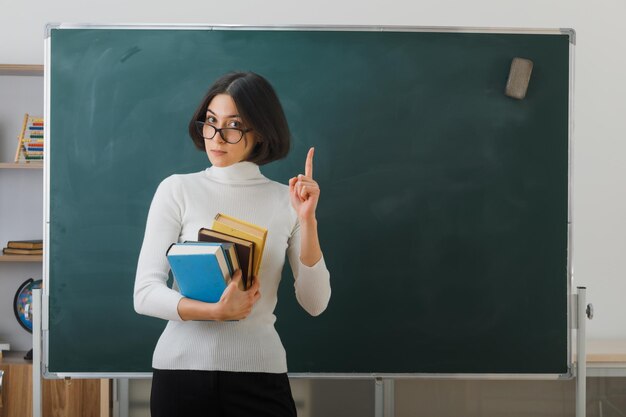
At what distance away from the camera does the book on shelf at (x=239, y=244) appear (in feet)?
5.60

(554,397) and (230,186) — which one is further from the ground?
(230,186)

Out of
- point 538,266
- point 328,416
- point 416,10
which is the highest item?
point 416,10

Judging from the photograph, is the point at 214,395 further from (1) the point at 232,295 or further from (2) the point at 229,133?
(2) the point at 229,133

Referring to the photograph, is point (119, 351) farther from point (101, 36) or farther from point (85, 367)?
point (101, 36)

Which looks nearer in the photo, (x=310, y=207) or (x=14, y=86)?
(x=310, y=207)

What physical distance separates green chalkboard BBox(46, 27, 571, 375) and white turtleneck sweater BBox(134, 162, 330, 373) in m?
0.34

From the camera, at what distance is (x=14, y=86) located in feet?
9.87

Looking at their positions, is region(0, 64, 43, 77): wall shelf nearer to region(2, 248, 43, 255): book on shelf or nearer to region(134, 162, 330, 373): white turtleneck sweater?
region(2, 248, 43, 255): book on shelf

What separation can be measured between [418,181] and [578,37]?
1.35m

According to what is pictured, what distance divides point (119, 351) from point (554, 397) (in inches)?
76.8

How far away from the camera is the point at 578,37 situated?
3004mm

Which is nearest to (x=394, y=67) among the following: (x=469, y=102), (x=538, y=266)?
(x=469, y=102)

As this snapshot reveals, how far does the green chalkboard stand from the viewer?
2.18 meters

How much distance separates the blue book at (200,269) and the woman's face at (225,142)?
1.22 ft
